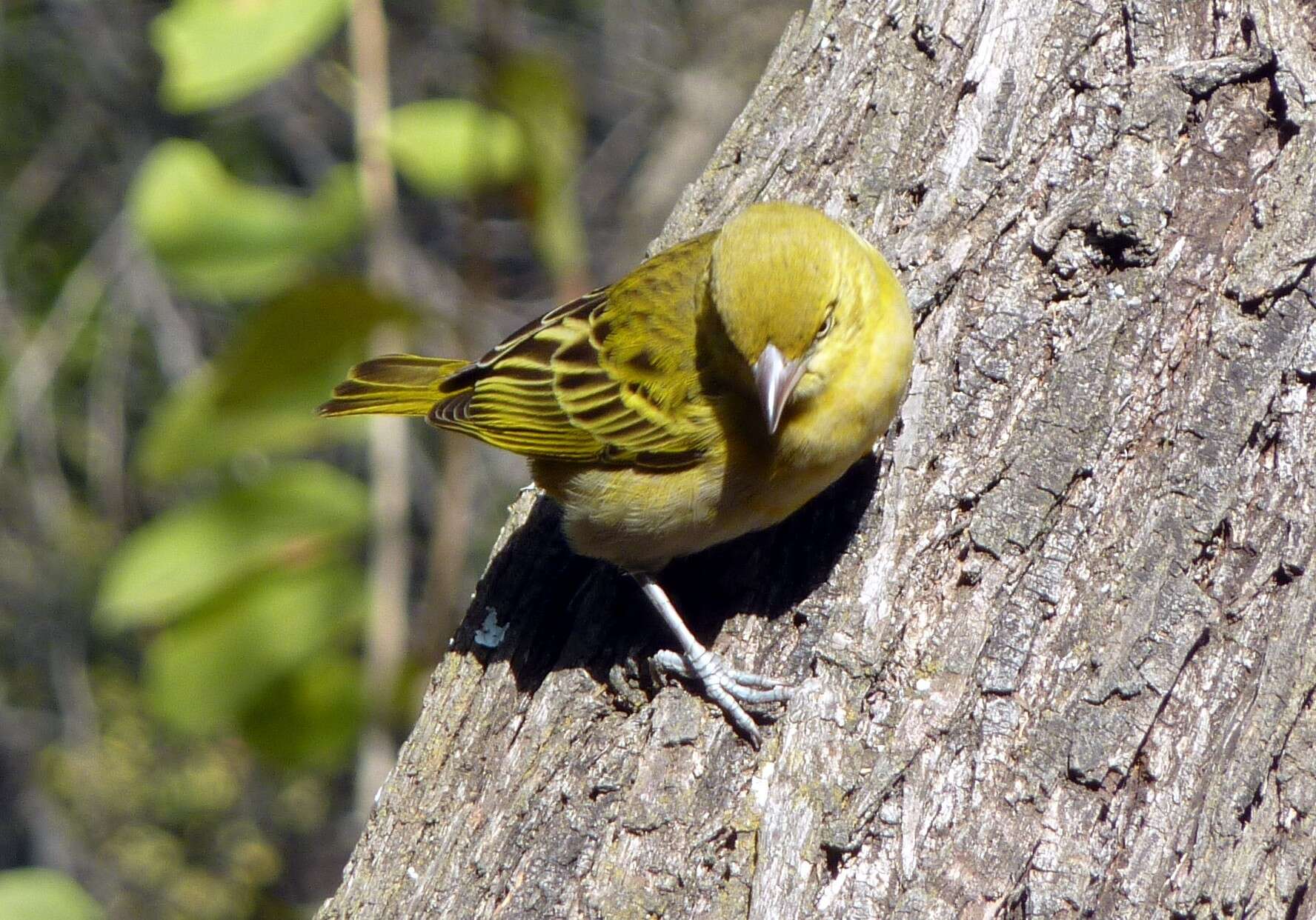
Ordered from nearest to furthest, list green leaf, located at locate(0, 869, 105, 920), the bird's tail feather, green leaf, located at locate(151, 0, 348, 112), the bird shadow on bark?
green leaf, located at locate(151, 0, 348, 112) → green leaf, located at locate(0, 869, 105, 920) → the bird shadow on bark → the bird's tail feather

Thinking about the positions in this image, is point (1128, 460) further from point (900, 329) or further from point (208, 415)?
point (208, 415)

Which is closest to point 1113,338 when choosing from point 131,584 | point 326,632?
point 326,632

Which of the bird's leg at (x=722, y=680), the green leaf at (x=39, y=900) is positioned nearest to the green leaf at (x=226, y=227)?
the bird's leg at (x=722, y=680)

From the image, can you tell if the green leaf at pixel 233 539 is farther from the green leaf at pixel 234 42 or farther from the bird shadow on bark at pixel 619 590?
the green leaf at pixel 234 42

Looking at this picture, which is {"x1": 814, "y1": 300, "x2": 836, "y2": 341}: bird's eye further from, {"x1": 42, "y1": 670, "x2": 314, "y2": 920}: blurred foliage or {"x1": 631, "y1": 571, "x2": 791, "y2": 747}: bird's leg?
{"x1": 42, "y1": 670, "x2": 314, "y2": 920}: blurred foliage

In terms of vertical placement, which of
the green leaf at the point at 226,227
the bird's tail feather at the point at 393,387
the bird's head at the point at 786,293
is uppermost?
the green leaf at the point at 226,227

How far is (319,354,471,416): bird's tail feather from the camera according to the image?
13.3 ft

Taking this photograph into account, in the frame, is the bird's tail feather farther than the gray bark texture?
Yes

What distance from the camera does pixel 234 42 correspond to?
2.96m

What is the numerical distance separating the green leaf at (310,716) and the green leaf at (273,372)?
599mm

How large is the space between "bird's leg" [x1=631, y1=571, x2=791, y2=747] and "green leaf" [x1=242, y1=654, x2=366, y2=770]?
2.60 ft

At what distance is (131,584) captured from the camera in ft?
10.1

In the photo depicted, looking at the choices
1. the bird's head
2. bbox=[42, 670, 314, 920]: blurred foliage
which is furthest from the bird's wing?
bbox=[42, 670, 314, 920]: blurred foliage

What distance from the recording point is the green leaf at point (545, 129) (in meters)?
3.19
